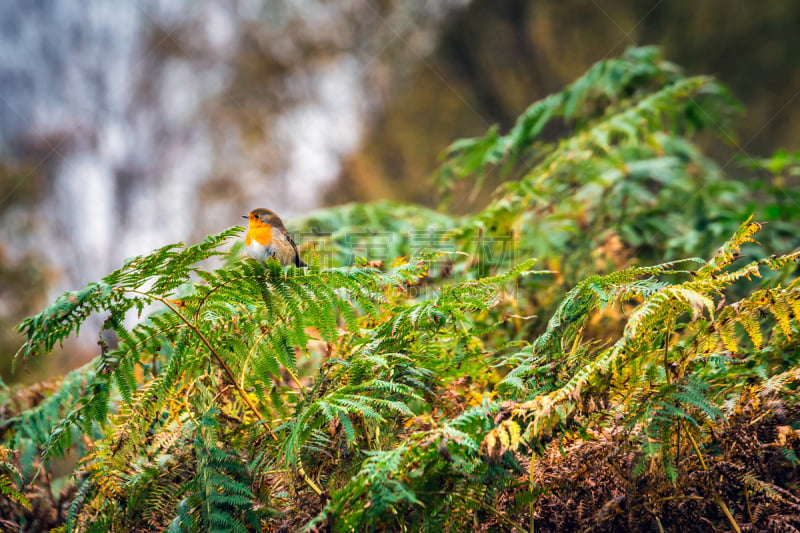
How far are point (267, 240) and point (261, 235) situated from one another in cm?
4

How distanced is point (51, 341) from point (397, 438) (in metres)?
0.60

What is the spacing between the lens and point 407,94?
299 inches

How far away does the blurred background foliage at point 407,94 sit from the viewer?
5.31m

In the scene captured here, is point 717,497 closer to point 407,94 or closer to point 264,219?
point 264,219

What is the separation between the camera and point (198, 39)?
7387 mm

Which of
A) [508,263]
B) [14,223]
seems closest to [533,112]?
[508,263]

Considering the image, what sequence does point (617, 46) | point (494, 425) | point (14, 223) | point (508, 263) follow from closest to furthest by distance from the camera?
point (494, 425) < point (508, 263) < point (14, 223) < point (617, 46)

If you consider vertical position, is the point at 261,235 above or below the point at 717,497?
above

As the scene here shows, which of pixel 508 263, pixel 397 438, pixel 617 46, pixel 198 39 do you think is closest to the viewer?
pixel 397 438

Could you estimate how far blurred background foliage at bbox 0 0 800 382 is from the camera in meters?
5.31

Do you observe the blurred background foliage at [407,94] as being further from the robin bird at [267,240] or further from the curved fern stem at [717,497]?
the curved fern stem at [717,497]

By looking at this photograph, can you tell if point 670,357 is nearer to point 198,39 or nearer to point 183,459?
point 183,459

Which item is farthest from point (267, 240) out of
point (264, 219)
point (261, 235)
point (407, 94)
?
point (407, 94)

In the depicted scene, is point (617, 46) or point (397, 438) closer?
point (397, 438)
